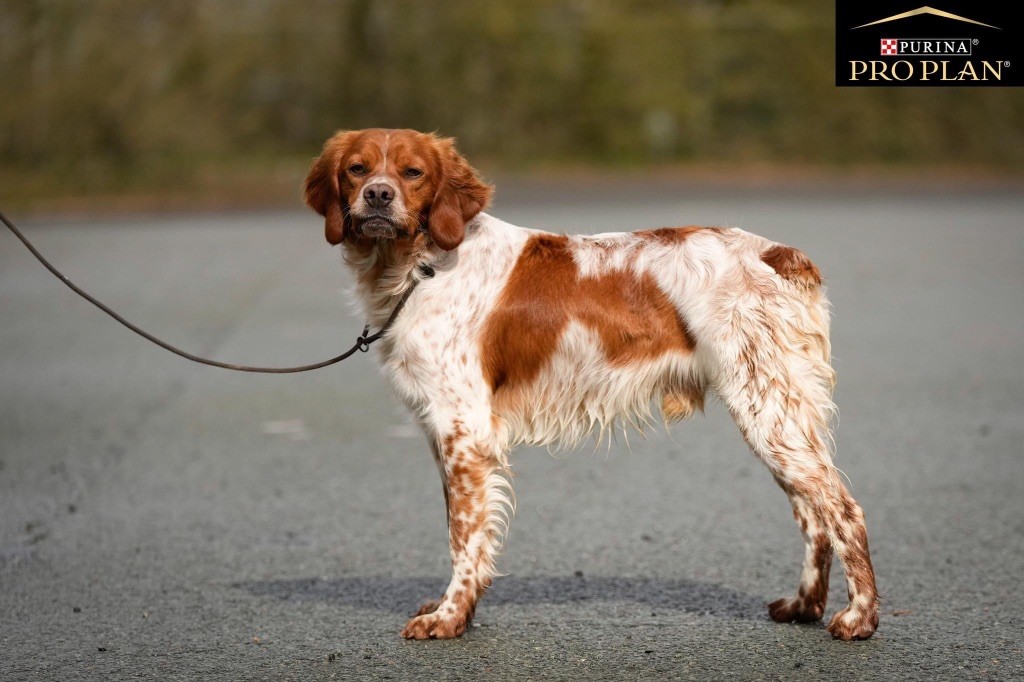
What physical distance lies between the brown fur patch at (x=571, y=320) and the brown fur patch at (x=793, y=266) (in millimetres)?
385

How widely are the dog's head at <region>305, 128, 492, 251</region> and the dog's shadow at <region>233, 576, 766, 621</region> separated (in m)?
1.35

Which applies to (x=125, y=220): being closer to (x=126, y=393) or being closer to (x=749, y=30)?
(x=126, y=393)

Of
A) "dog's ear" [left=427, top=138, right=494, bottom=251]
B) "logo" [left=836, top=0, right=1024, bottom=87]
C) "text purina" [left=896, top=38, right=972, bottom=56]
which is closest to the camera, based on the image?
"dog's ear" [left=427, top=138, right=494, bottom=251]

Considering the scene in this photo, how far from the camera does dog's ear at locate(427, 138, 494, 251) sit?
5.04 metres

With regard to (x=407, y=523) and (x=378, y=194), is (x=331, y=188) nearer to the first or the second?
(x=378, y=194)

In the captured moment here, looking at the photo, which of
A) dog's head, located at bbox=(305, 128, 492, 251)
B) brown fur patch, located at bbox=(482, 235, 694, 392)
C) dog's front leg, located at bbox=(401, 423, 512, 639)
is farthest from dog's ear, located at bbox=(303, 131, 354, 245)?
dog's front leg, located at bbox=(401, 423, 512, 639)

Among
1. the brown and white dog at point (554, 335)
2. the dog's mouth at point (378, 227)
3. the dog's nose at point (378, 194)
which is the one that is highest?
the dog's nose at point (378, 194)

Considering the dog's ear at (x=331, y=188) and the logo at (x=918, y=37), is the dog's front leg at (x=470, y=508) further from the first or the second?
the logo at (x=918, y=37)

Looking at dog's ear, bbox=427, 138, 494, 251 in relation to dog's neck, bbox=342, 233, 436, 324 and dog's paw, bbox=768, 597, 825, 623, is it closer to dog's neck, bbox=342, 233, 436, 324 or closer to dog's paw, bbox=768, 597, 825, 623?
dog's neck, bbox=342, 233, 436, 324

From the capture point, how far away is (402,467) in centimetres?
755

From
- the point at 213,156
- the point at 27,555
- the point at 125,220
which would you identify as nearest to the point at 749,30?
the point at 213,156

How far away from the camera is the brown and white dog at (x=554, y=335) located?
484 cm

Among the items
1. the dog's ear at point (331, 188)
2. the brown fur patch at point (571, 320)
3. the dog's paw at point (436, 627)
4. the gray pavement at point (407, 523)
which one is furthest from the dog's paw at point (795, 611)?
the dog's ear at point (331, 188)

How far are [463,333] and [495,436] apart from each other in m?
0.39
